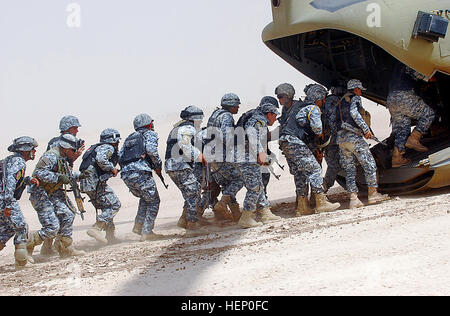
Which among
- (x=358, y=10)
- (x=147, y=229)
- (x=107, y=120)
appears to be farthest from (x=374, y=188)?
(x=107, y=120)

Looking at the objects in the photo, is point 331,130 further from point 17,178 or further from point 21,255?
point 21,255

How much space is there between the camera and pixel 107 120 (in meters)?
40.0

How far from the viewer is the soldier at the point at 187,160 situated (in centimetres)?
792

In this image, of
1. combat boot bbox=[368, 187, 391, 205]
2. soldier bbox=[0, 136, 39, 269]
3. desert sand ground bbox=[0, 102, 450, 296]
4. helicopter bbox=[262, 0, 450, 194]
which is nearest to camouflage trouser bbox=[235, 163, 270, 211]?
desert sand ground bbox=[0, 102, 450, 296]

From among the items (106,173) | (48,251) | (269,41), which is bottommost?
(48,251)

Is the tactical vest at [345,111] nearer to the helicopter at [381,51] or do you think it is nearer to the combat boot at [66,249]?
the helicopter at [381,51]

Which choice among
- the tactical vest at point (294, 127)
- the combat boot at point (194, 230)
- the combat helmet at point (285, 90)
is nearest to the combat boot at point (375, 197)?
the tactical vest at point (294, 127)

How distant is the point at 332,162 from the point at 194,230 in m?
2.32

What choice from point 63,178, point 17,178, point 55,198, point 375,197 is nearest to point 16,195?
point 17,178

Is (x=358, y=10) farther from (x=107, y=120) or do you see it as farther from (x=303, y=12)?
(x=107, y=120)

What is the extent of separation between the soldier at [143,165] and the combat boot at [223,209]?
1032 millimetres

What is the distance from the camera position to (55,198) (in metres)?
7.45
